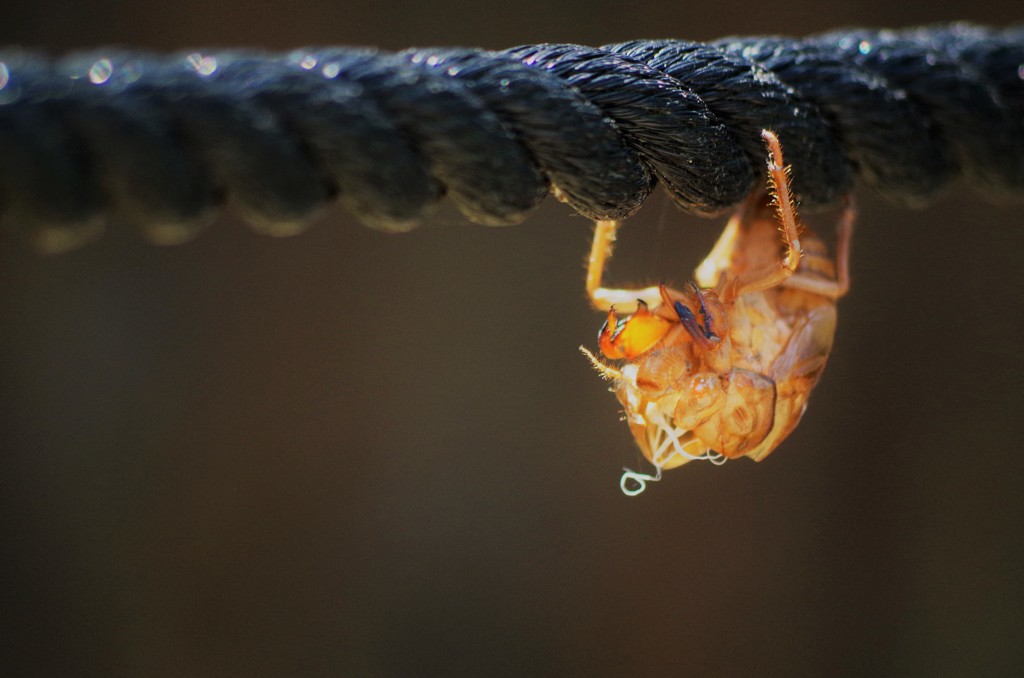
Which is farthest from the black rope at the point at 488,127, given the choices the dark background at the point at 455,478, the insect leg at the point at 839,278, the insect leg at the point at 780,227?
the dark background at the point at 455,478

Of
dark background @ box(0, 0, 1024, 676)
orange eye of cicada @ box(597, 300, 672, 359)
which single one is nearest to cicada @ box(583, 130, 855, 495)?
orange eye of cicada @ box(597, 300, 672, 359)


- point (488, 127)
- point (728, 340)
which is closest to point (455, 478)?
point (728, 340)

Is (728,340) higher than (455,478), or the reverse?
(728,340)

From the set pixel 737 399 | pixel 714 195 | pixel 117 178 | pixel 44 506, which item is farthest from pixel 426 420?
pixel 117 178

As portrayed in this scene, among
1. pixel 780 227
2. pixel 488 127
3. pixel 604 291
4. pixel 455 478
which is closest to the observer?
pixel 488 127

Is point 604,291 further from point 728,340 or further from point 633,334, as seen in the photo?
point 728,340

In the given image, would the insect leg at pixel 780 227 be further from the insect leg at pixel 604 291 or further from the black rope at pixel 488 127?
the insect leg at pixel 604 291

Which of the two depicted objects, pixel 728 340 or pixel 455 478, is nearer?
pixel 728 340

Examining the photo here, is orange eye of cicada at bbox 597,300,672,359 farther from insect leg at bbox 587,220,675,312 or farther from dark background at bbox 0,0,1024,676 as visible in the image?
dark background at bbox 0,0,1024,676
